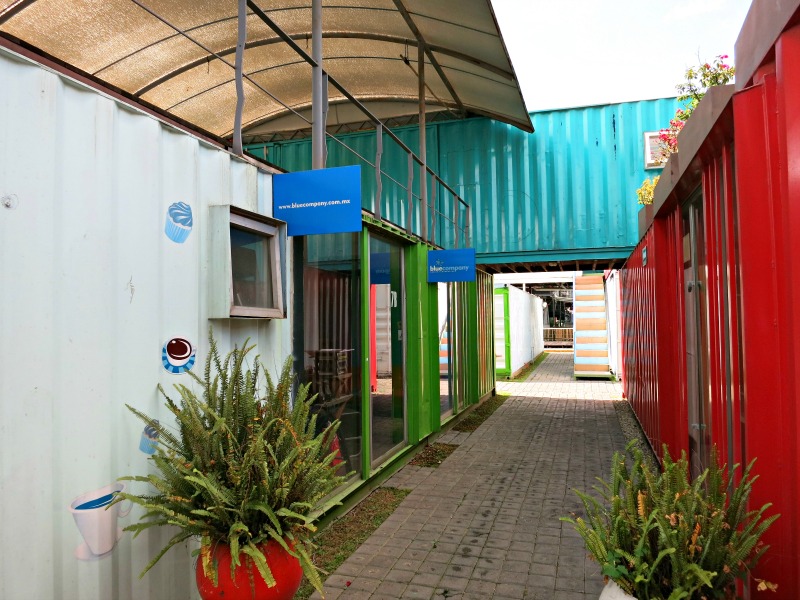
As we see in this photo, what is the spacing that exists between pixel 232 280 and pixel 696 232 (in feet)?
10.9

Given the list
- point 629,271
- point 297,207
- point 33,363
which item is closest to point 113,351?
point 33,363

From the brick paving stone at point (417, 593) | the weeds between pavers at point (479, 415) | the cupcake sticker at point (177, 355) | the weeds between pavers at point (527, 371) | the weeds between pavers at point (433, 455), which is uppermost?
the cupcake sticker at point (177, 355)

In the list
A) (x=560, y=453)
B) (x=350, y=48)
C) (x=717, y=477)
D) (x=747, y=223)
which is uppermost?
(x=350, y=48)

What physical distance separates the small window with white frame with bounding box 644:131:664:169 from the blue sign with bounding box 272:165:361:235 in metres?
8.93

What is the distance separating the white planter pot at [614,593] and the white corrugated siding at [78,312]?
7.24 ft

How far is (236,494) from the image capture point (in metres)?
2.55

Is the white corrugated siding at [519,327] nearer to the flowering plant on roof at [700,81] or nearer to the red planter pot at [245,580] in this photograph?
the flowering plant on roof at [700,81]

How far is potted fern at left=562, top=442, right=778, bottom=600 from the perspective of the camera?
81.3 inches

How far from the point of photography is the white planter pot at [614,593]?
2.11m

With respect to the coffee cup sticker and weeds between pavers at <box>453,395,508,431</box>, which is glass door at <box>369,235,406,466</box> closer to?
weeds between pavers at <box>453,395,508,431</box>

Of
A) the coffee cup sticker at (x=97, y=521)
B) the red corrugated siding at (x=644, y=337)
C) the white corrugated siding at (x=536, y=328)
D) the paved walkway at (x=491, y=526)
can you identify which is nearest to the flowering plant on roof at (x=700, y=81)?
the red corrugated siding at (x=644, y=337)

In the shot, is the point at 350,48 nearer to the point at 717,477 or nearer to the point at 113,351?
the point at 113,351

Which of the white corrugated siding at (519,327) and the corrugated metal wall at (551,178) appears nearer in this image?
the corrugated metal wall at (551,178)

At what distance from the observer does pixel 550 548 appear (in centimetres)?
422
